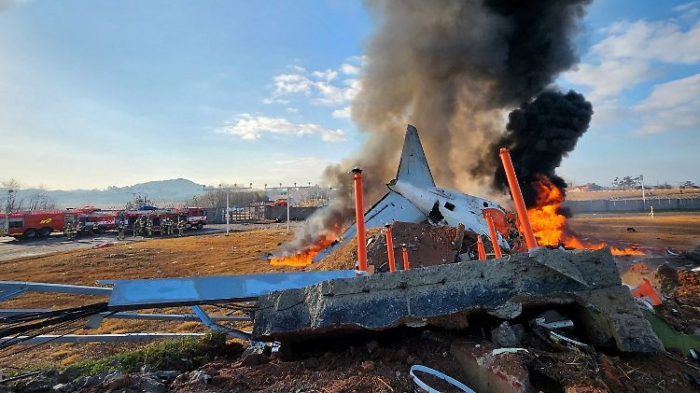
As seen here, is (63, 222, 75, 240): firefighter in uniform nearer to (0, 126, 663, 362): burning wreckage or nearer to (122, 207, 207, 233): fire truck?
(122, 207, 207, 233): fire truck

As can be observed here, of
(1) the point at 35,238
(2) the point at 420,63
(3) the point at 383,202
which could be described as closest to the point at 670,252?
(3) the point at 383,202

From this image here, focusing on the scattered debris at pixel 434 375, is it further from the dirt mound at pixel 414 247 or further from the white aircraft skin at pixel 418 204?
the white aircraft skin at pixel 418 204

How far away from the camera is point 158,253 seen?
20.1m

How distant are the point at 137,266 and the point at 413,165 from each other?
12692 millimetres

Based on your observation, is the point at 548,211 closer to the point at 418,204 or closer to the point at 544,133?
the point at 544,133

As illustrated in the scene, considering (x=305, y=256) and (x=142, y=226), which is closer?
(x=305, y=256)

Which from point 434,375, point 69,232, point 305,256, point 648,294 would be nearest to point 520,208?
point 434,375

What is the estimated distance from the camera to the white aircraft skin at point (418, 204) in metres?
11.9

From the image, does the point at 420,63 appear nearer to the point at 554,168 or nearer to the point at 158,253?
→ the point at 554,168

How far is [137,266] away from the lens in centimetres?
1641

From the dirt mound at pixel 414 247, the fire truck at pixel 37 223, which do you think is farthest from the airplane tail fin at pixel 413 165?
the fire truck at pixel 37 223

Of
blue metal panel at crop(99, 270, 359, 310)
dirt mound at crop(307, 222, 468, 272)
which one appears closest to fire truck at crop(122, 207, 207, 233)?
dirt mound at crop(307, 222, 468, 272)

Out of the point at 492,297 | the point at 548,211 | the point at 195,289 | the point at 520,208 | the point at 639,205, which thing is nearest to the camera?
the point at 492,297

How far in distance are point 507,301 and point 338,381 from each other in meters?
1.51
